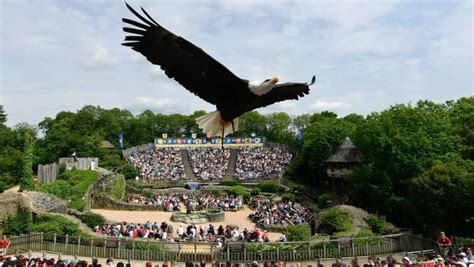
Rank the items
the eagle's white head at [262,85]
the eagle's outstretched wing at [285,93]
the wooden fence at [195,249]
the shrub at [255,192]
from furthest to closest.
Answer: the shrub at [255,192], the wooden fence at [195,249], the eagle's outstretched wing at [285,93], the eagle's white head at [262,85]

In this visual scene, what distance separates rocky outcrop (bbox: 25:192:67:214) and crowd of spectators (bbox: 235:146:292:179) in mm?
33297

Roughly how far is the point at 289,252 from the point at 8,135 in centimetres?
5007

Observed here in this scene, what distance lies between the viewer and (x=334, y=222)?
23.8 metres

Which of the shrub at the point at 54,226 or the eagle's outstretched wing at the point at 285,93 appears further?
the shrub at the point at 54,226

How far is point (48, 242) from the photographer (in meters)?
19.2

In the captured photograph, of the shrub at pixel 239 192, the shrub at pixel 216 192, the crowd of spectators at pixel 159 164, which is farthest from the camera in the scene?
the crowd of spectators at pixel 159 164

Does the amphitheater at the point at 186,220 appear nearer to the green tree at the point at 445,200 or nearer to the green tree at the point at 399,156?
the green tree at the point at 445,200

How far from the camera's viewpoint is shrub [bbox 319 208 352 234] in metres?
23.5

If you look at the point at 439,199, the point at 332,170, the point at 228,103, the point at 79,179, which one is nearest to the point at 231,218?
the point at 332,170

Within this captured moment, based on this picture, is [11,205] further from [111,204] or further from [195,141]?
[195,141]

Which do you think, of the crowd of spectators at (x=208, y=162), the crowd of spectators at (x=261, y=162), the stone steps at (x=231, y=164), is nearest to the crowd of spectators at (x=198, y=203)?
the crowd of spectators at (x=261, y=162)

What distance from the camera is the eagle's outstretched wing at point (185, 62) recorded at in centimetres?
603

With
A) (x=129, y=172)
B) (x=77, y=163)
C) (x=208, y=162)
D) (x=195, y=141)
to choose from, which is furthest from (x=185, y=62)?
(x=195, y=141)

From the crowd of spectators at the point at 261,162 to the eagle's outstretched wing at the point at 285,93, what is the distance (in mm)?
49656
